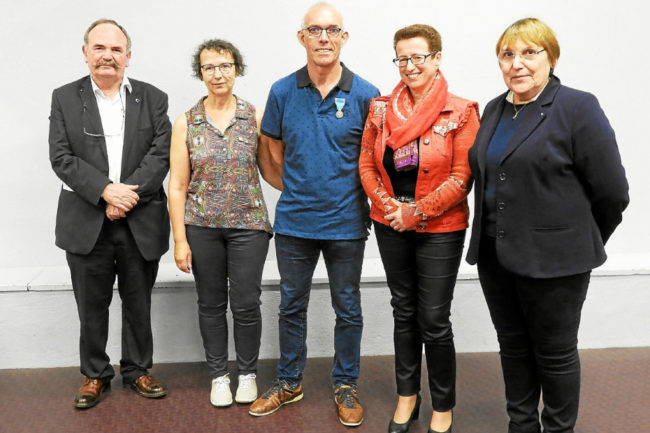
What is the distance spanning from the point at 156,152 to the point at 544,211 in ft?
5.40

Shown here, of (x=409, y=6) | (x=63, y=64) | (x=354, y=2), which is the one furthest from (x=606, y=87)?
(x=63, y=64)

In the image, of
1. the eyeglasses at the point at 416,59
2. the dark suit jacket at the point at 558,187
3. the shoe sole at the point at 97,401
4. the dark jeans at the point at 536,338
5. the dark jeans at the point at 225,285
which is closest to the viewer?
the dark suit jacket at the point at 558,187

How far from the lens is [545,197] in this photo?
84.8 inches

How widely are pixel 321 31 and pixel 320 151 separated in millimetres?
461

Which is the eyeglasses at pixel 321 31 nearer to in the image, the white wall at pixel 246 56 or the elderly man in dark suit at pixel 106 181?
the elderly man in dark suit at pixel 106 181

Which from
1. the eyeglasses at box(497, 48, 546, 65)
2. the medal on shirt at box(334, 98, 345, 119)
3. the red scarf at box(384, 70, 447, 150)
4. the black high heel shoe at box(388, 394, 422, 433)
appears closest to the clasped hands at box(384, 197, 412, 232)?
the red scarf at box(384, 70, 447, 150)

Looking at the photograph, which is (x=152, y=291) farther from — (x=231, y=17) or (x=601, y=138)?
(x=601, y=138)

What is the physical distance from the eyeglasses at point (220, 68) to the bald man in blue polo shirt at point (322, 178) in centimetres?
19

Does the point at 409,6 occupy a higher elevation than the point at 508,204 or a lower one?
higher

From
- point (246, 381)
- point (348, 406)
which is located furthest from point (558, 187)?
point (246, 381)

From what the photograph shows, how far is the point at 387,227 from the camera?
260 cm

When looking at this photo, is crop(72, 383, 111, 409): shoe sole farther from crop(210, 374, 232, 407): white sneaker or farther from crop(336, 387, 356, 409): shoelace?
crop(336, 387, 356, 409): shoelace

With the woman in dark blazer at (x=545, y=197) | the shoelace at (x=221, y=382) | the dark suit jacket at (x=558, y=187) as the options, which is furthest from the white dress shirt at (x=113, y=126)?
the dark suit jacket at (x=558, y=187)

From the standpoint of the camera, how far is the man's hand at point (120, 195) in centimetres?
286
